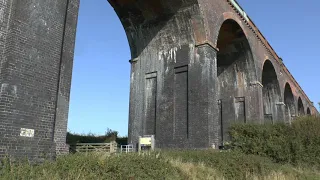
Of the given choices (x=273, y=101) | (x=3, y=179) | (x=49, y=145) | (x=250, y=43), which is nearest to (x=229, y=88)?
(x=250, y=43)

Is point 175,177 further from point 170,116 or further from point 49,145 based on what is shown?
point 170,116

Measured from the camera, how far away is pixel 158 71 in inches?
693

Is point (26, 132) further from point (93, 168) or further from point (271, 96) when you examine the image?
point (271, 96)

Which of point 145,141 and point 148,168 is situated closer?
point 148,168

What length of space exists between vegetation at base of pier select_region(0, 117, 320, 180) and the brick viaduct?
102 cm

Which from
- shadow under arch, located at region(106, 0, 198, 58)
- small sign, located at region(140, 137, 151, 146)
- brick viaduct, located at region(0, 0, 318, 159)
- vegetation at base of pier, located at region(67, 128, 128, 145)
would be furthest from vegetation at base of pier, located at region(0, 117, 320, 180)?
vegetation at base of pier, located at region(67, 128, 128, 145)

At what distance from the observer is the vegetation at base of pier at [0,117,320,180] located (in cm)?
663

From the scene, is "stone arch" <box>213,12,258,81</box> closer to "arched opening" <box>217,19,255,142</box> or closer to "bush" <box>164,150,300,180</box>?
"arched opening" <box>217,19,255,142</box>

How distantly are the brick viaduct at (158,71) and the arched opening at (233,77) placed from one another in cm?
7

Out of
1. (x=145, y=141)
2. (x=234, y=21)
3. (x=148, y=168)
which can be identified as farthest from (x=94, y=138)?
(x=148, y=168)

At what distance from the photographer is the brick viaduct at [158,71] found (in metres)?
7.46

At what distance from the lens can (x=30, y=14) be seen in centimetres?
794

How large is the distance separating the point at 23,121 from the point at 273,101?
26299 mm

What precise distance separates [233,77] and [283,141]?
9.64 meters
